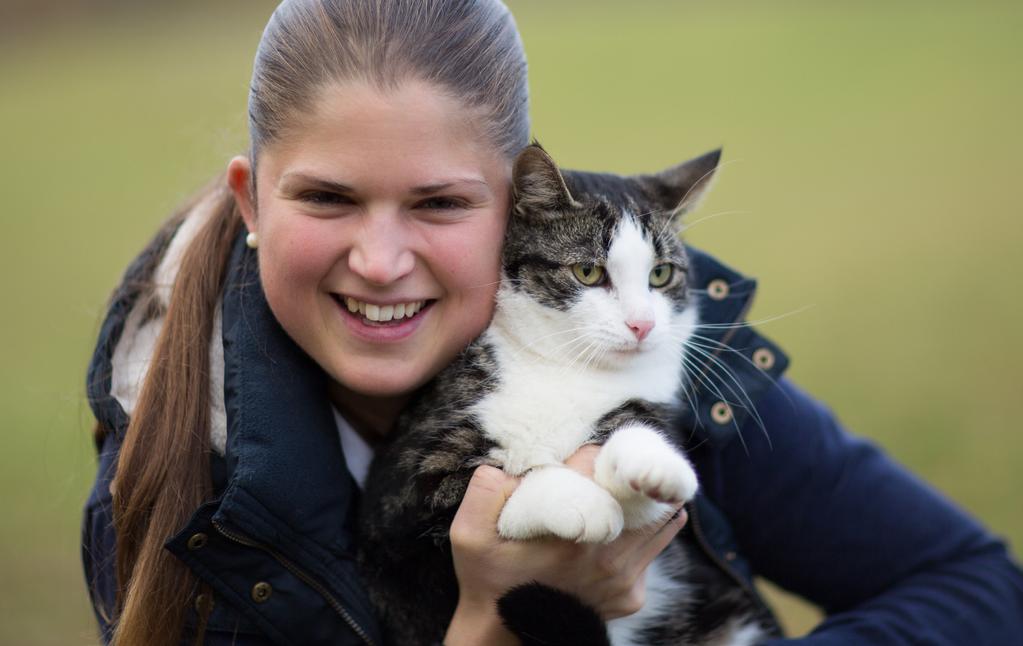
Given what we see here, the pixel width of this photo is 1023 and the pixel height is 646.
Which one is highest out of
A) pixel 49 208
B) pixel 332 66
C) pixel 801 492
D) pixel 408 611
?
pixel 332 66

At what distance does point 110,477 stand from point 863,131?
34.9 ft

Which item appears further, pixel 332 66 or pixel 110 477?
pixel 110 477

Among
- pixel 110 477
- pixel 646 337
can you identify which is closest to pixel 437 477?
pixel 646 337

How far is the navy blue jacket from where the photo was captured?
174 centimetres

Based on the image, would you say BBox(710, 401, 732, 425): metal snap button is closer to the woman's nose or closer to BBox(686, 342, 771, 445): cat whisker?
BBox(686, 342, 771, 445): cat whisker

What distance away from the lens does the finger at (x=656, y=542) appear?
69.4 inches

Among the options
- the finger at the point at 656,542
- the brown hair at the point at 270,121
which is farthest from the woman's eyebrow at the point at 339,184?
the finger at the point at 656,542

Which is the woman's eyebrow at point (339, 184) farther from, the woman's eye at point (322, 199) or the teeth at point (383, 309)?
the teeth at point (383, 309)

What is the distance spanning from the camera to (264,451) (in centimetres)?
174

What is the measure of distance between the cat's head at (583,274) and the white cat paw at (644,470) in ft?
0.99

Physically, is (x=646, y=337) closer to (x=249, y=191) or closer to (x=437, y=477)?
(x=437, y=477)

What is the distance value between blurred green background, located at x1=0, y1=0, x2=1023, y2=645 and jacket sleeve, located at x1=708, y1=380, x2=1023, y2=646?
1505 millimetres

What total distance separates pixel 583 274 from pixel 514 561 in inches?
25.2

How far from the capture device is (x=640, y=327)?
184 centimetres
